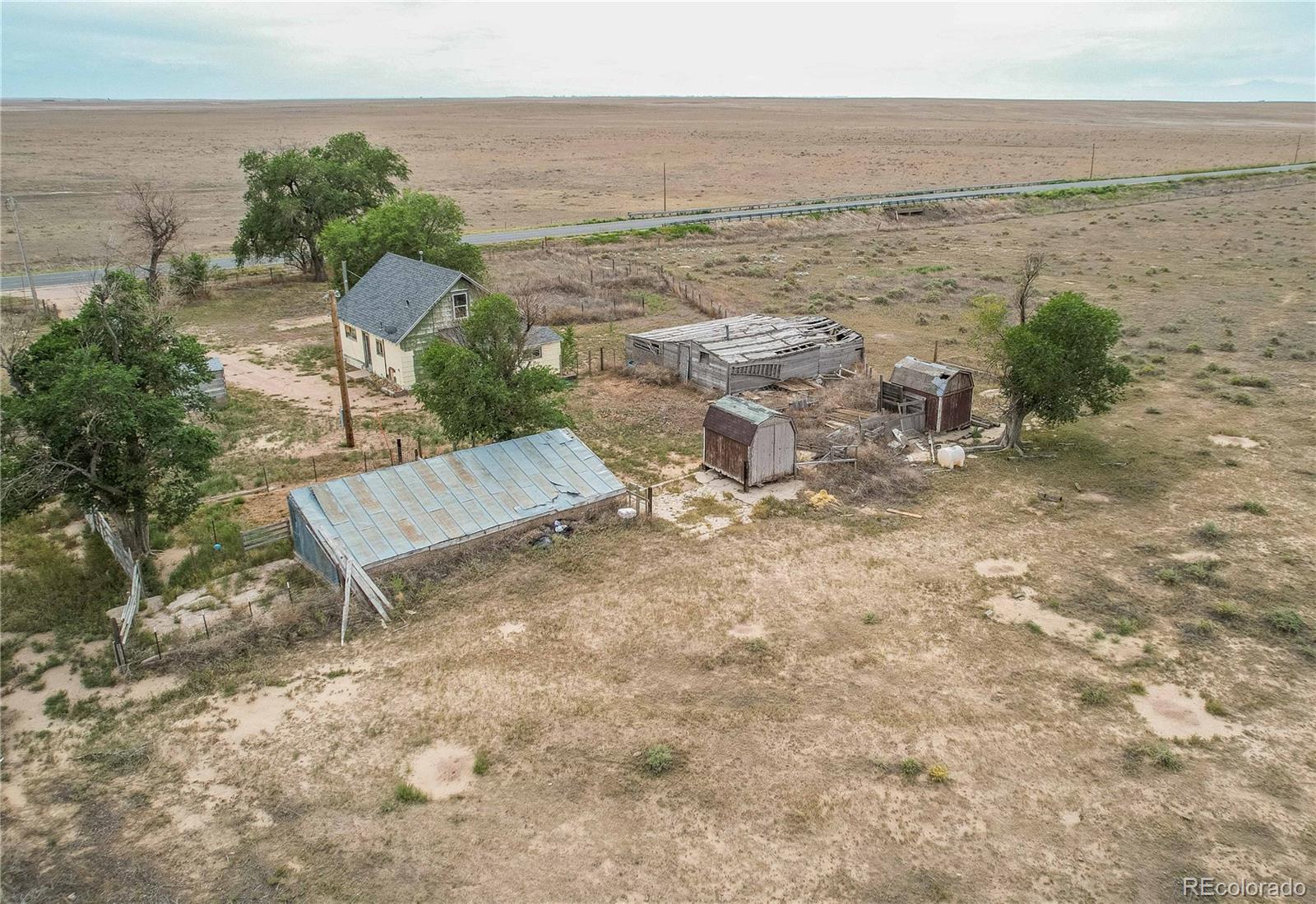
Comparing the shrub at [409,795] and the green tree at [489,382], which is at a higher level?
the green tree at [489,382]

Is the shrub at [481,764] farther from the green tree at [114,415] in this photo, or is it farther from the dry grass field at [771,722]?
the green tree at [114,415]

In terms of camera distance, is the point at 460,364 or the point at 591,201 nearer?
the point at 460,364

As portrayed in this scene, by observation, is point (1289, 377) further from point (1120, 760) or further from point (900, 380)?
point (1120, 760)

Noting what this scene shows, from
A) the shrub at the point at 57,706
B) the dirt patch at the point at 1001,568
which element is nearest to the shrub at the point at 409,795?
the shrub at the point at 57,706

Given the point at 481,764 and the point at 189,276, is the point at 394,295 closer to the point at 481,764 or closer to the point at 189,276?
the point at 189,276

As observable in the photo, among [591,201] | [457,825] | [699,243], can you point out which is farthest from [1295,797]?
[591,201]
